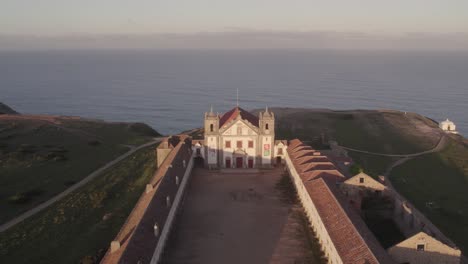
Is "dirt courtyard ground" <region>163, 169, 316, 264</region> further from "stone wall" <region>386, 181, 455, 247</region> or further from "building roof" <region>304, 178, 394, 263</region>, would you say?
"stone wall" <region>386, 181, 455, 247</region>

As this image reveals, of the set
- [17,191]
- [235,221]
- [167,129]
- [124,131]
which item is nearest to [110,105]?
[167,129]

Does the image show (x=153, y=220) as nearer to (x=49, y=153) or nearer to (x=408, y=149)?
(x=49, y=153)

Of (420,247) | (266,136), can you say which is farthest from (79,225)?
(420,247)

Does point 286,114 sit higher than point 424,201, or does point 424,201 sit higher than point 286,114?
point 286,114

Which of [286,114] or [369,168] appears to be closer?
[369,168]

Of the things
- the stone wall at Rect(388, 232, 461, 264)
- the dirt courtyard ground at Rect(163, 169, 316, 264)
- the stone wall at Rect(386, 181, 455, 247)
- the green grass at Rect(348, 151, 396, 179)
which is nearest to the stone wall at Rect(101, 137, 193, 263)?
the dirt courtyard ground at Rect(163, 169, 316, 264)

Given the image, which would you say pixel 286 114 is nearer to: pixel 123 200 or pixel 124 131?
pixel 124 131

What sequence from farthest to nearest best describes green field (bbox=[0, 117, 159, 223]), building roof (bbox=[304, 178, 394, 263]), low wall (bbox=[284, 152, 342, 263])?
green field (bbox=[0, 117, 159, 223]), low wall (bbox=[284, 152, 342, 263]), building roof (bbox=[304, 178, 394, 263])
